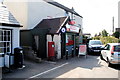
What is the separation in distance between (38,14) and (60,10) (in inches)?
275

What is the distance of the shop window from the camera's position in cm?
949

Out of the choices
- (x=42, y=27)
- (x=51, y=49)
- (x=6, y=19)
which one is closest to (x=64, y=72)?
(x=51, y=49)

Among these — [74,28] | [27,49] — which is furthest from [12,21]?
[74,28]

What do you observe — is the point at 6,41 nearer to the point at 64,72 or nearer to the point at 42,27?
the point at 64,72

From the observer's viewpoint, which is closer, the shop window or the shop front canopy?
the shop window

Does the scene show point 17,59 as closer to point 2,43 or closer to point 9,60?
point 9,60

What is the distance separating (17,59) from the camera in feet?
30.7

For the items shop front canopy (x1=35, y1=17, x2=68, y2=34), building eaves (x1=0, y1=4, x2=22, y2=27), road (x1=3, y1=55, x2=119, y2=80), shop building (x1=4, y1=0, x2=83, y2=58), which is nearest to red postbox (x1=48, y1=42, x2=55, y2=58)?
shop building (x1=4, y1=0, x2=83, y2=58)

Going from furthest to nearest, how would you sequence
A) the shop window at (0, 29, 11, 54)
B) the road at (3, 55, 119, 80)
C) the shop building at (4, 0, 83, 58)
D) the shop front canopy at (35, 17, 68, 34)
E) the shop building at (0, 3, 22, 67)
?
the shop building at (4, 0, 83, 58), the shop front canopy at (35, 17, 68, 34), the shop window at (0, 29, 11, 54), the shop building at (0, 3, 22, 67), the road at (3, 55, 119, 80)

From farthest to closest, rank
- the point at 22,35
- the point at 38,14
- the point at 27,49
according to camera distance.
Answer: the point at 38,14 < the point at 22,35 < the point at 27,49

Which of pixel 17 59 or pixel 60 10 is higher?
pixel 60 10

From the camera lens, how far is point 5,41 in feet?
31.8

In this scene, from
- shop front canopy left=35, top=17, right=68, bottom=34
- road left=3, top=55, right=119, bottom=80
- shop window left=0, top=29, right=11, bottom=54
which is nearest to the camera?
road left=3, top=55, right=119, bottom=80

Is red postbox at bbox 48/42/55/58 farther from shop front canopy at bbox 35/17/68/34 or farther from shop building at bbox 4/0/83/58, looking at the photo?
shop front canopy at bbox 35/17/68/34
